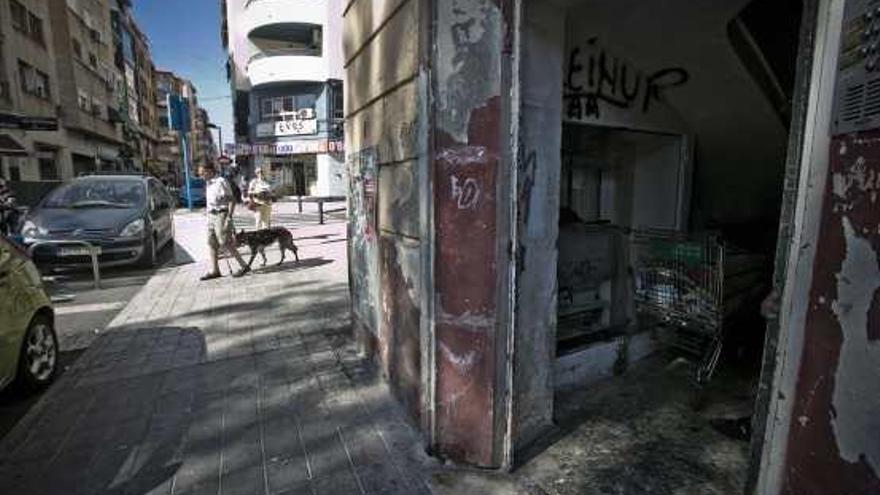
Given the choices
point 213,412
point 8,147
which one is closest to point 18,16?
point 8,147

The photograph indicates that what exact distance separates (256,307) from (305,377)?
7.94 ft

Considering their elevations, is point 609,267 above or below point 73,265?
above

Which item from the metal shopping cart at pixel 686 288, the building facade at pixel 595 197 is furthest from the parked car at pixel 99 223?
the metal shopping cart at pixel 686 288

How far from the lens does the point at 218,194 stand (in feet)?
24.3

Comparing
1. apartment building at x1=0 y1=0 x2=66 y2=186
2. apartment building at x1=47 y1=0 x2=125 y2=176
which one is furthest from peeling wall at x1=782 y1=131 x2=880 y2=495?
apartment building at x1=47 y1=0 x2=125 y2=176

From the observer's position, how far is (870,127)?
4.63ft

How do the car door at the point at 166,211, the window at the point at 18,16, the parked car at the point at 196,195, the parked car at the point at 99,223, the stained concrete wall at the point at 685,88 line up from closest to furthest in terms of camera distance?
the stained concrete wall at the point at 685,88 → the parked car at the point at 99,223 → the car door at the point at 166,211 → the window at the point at 18,16 → the parked car at the point at 196,195

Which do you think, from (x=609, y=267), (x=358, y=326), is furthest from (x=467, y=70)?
(x=358, y=326)

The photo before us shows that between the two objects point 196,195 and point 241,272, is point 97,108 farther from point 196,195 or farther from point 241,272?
point 241,272

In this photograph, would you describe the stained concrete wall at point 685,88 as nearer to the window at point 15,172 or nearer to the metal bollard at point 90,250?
the metal bollard at point 90,250

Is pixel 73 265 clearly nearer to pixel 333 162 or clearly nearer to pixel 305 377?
pixel 305 377

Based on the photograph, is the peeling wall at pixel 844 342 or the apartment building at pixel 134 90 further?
the apartment building at pixel 134 90

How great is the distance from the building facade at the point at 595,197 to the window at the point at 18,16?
73.6ft

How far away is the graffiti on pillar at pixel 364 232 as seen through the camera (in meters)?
3.83
